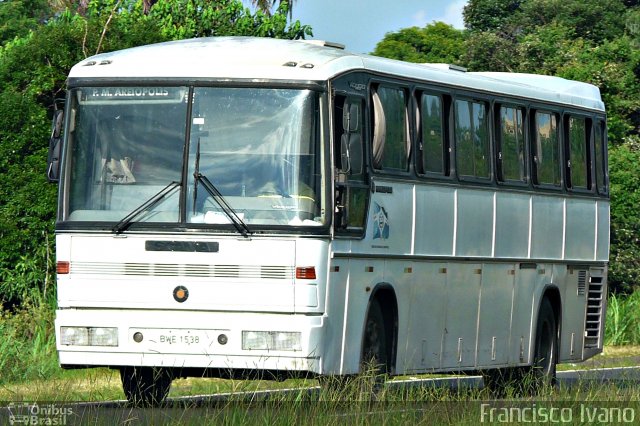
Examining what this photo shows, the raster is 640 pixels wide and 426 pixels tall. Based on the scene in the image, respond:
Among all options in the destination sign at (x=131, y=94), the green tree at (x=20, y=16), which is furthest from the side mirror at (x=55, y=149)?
the green tree at (x=20, y=16)

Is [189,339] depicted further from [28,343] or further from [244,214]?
[28,343]

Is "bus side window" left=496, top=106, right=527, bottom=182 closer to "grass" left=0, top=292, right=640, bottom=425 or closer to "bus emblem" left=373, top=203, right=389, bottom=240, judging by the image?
"grass" left=0, top=292, right=640, bottom=425

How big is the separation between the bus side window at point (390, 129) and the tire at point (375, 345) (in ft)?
4.38

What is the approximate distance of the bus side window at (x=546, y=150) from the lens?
18.9 metres

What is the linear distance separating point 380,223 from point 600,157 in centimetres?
715

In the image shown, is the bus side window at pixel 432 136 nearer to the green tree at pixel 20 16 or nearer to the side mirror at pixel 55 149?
the side mirror at pixel 55 149

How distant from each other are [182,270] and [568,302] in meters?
7.55

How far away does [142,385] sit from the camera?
47.6ft

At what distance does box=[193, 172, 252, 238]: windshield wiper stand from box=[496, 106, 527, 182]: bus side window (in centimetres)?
499

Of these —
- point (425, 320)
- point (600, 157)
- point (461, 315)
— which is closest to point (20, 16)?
point (600, 157)

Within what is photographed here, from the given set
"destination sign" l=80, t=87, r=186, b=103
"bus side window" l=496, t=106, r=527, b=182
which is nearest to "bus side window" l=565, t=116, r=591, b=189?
"bus side window" l=496, t=106, r=527, b=182

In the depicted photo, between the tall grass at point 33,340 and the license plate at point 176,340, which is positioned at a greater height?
the license plate at point 176,340

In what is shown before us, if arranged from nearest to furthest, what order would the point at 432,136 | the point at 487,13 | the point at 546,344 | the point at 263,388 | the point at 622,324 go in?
the point at 432,136
the point at 263,388
the point at 546,344
the point at 622,324
the point at 487,13

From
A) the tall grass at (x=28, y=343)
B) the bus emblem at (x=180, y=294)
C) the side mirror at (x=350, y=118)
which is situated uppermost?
the side mirror at (x=350, y=118)
